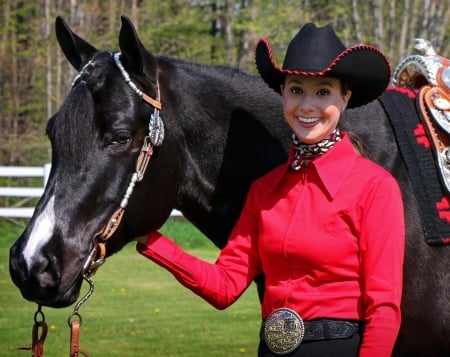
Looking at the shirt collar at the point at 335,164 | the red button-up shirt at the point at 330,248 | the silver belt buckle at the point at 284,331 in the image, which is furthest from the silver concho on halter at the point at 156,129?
the silver belt buckle at the point at 284,331

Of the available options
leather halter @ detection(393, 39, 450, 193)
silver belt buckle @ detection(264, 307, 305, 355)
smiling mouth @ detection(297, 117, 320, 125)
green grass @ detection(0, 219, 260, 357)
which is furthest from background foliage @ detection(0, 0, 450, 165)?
silver belt buckle @ detection(264, 307, 305, 355)

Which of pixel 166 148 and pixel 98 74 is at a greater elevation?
pixel 98 74

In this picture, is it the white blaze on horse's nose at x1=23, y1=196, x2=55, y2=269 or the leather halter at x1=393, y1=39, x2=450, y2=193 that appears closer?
the white blaze on horse's nose at x1=23, y1=196, x2=55, y2=269

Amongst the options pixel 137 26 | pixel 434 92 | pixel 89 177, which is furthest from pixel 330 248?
pixel 137 26

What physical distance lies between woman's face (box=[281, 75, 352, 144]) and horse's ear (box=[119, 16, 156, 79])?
0.57 metres

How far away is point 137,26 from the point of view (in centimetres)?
2106

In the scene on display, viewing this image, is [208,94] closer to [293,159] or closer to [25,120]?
[293,159]

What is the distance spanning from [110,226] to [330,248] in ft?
2.65

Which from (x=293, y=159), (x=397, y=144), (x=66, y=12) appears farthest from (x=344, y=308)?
(x=66, y=12)

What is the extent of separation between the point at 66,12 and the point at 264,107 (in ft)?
58.6

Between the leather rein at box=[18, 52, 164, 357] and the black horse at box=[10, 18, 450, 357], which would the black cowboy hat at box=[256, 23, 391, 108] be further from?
the leather rein at box=[18, 52, 164, 357]

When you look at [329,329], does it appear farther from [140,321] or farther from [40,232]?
[140,321]

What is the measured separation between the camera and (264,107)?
358 centimetres

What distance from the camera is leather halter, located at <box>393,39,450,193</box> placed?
137 inches
